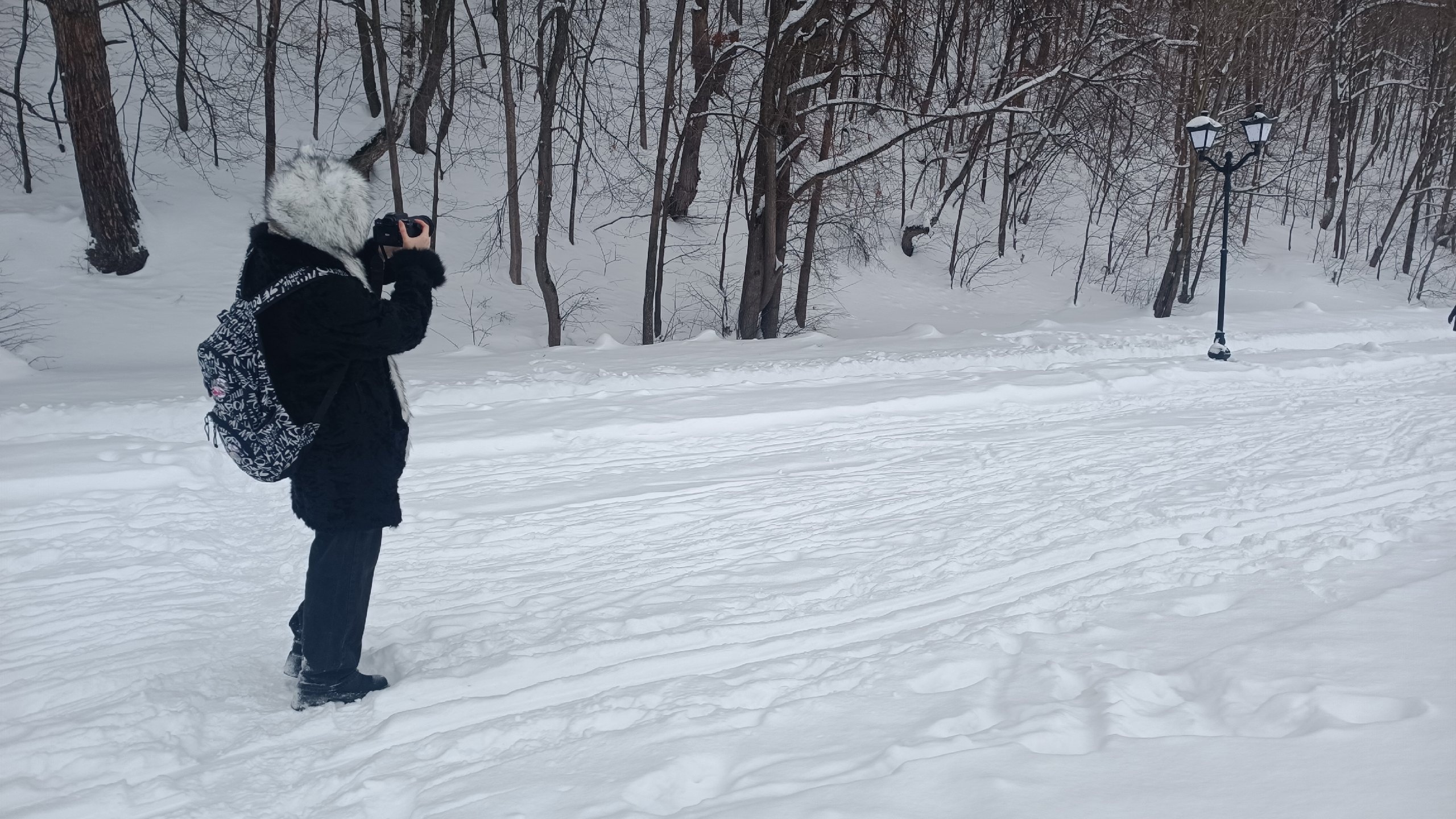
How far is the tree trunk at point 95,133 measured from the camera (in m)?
13.4

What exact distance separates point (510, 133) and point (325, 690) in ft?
45.0

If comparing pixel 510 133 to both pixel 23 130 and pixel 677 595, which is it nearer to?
pixel 23 130

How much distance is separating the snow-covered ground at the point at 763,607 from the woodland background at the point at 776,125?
6.94 m

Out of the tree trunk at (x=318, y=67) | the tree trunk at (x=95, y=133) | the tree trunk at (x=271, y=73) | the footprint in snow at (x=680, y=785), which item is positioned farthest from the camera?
the tree trunk at (x=318, y=67)

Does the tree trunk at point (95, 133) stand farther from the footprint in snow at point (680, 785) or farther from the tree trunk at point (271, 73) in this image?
the footprint in snow at point (680, 785)

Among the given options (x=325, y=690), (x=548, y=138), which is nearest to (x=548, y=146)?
(x=548, y=138)

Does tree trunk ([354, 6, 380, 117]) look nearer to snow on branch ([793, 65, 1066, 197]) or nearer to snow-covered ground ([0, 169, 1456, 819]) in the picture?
snow on branch ([793, 65, 1066, 197])

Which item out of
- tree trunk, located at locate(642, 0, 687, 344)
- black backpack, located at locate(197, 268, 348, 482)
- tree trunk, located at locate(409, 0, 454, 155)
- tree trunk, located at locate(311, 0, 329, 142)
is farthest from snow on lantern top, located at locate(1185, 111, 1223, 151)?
tree trunk, located at locate(311, 0, 329, 142)

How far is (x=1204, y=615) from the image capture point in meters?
4.17

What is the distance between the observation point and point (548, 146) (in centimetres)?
1563

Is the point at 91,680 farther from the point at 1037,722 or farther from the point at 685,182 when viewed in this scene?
the point at 685,182

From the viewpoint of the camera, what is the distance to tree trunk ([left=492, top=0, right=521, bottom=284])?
15.0 metres

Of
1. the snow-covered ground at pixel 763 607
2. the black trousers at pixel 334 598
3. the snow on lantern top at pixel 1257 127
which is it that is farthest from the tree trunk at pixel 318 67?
the black trousers at pixel 334 598

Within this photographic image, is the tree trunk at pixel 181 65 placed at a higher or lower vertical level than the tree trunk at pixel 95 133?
higher
